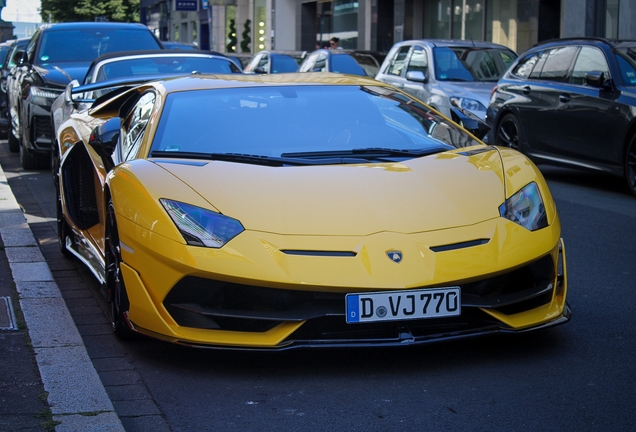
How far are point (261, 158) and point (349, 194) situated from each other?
0.62m

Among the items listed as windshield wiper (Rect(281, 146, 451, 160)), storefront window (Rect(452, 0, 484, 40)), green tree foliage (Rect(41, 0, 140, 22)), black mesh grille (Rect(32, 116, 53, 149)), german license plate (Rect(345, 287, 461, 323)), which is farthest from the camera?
green tree foliage (Rect(41, 0, 140, 22))

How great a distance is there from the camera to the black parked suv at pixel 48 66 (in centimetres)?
1222

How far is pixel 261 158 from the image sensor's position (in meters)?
5.03

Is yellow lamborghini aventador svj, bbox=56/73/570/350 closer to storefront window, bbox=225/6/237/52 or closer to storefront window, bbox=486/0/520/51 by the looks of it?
storefront window, bbox=486/0/520/51

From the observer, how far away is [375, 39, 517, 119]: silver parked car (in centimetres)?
1443

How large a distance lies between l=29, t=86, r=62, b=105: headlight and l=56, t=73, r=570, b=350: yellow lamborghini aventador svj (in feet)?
23.5

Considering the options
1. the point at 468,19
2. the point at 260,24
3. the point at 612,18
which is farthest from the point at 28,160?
the point at 260,24

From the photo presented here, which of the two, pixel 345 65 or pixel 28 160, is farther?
pixel 345 65

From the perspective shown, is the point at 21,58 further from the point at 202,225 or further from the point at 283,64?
the point at 202,225

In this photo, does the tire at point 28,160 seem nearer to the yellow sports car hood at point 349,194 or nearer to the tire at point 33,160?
the tire at point 33,160

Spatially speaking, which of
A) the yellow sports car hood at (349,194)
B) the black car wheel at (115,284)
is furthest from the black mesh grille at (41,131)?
the yellow sports car hood at (349,194)

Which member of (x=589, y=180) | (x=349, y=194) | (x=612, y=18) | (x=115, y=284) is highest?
(x=612, y=18)

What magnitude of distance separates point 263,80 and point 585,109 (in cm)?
582

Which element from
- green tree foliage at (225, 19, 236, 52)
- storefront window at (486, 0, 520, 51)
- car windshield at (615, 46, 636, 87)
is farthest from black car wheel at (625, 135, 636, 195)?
green tree foliage at (225, 19, 236, 52)
